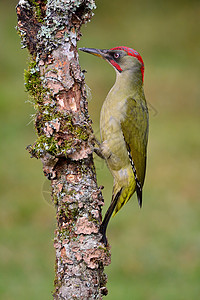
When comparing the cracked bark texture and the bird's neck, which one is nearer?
the cracked bark texture

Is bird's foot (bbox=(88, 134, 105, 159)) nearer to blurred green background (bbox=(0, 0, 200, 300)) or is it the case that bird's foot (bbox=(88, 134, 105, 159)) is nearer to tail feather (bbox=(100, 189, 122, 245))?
blurred green background (bbox=(0, 0, 200, 300))

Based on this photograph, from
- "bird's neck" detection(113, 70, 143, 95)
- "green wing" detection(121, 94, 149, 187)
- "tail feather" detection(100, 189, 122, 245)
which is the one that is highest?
"bird's neck" detection(113, 70, 143, 95)

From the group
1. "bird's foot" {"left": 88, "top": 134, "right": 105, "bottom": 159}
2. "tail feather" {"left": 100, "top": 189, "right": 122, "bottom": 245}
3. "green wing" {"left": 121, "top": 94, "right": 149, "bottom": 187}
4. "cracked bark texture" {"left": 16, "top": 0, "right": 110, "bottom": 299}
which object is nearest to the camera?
"cracked bark texture" {"left": 16, "top": 0, "right": 110, "bottom": 299}

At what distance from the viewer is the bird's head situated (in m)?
3.75

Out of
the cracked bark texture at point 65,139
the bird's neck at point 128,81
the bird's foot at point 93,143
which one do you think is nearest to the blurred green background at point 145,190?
the bird's foot at point 93,143

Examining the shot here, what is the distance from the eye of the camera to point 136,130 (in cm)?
391

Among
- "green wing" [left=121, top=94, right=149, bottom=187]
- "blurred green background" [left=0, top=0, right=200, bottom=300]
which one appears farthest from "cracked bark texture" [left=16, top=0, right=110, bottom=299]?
"green wing" [left=121, top=94, right=149, bottom=187]

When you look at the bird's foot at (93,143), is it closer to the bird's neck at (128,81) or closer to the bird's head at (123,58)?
the bird's neck at (128,81)

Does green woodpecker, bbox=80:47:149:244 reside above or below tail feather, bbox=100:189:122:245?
above

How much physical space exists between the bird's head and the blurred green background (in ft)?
1.10

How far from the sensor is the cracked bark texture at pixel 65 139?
2.82m

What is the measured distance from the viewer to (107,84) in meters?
11.8

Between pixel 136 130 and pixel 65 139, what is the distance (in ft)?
3.54

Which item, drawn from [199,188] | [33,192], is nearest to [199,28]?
[199,188]
